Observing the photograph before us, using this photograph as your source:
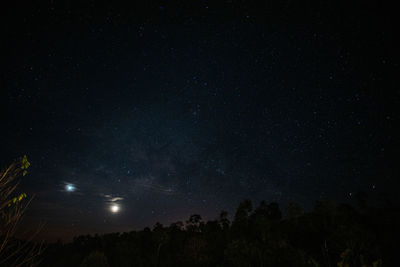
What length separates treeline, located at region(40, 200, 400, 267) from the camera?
22.5 meters

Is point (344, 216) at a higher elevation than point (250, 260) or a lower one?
higher

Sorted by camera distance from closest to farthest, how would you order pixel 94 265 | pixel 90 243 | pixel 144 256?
pixel 94 265
pixel 144 256
pixel 90 243

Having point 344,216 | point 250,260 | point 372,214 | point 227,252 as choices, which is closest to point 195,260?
point 227,252

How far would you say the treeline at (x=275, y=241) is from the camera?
884 inches

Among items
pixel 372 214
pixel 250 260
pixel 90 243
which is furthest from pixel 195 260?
pixel 90 243

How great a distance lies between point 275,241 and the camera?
83.4ft

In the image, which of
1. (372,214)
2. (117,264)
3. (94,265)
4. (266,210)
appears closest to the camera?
(94,265)

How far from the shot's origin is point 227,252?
81.9 ft

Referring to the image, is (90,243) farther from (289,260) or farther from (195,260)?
(289,260)

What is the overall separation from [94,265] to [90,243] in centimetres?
4859

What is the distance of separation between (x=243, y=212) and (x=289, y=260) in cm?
3035

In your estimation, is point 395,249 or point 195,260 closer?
point 395,249

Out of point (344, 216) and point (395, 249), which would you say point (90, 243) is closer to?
point (344, 216)

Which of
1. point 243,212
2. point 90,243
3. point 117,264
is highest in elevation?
point 243,212
